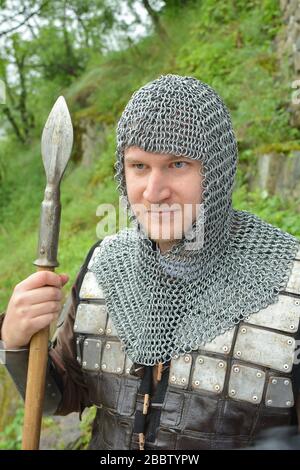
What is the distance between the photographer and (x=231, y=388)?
1979mm

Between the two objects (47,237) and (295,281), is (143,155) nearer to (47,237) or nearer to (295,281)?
(47,237)

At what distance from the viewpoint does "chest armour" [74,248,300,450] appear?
6.41ft

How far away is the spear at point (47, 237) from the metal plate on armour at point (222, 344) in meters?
0.58

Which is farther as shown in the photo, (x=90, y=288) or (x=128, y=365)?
(x=90, y=288)

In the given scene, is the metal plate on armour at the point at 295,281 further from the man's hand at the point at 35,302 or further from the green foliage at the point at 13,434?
the green foliage at the point at 13,434

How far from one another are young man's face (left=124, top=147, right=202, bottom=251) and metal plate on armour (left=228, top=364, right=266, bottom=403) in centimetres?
52

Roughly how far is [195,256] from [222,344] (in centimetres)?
34

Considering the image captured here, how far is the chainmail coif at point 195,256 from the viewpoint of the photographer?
200 cm

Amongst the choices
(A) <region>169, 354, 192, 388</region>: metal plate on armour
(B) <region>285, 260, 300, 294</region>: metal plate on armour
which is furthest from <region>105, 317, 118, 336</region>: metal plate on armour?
(B) <region>285, 260, 300, 294</region>: metal plate on armour

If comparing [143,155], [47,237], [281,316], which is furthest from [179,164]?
[281,316]

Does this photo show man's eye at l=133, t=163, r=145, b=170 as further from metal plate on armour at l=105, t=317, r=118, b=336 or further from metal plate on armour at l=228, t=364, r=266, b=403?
metal plate on armour at l=228, t=364, r=266, b=403

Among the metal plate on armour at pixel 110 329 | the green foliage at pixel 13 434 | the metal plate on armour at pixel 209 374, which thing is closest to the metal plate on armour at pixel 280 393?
the metal plate on armour at pixel 209 374

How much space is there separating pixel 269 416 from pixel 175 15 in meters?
10.6
